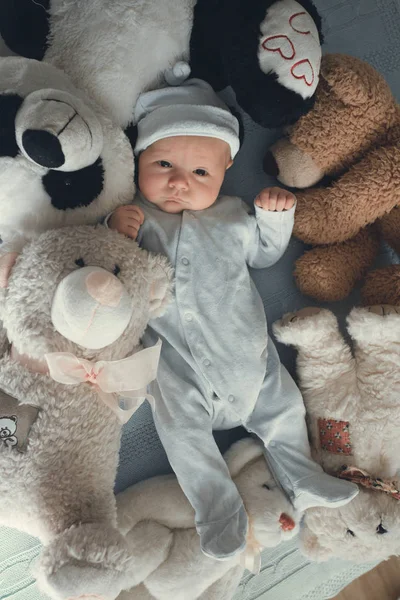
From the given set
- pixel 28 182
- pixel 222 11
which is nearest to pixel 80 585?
pixel 28 182

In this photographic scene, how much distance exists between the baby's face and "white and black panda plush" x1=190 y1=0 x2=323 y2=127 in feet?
0.38

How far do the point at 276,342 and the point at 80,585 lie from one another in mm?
664

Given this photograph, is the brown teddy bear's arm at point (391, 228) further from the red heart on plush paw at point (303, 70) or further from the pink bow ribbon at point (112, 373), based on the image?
the pink bow ribbon at point (112, 373)

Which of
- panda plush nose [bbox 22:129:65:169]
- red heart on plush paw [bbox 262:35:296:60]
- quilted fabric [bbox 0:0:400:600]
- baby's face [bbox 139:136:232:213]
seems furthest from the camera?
quilted fabric [bbox 0:0:400:600]

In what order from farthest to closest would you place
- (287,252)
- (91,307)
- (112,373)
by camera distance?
(287,252), (112,373), (91,307)

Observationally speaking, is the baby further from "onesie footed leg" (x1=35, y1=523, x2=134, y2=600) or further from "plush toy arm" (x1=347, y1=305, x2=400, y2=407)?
"onesie footed leg" (x1=35, y1=523, x2=134, y2=600)

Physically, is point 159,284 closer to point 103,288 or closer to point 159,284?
point 159,284

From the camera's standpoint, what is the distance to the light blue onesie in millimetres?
1095

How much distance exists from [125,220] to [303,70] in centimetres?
41

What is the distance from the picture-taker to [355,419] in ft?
3.67

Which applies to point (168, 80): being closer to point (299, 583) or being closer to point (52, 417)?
point (52, 417)

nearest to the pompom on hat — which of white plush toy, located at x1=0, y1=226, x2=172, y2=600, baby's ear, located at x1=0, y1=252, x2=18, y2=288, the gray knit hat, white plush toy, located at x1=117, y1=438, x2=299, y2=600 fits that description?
the gray knit hat

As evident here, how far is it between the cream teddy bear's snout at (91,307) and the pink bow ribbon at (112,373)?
5 cm

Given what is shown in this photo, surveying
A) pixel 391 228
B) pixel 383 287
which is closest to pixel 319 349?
pixel 383 287
